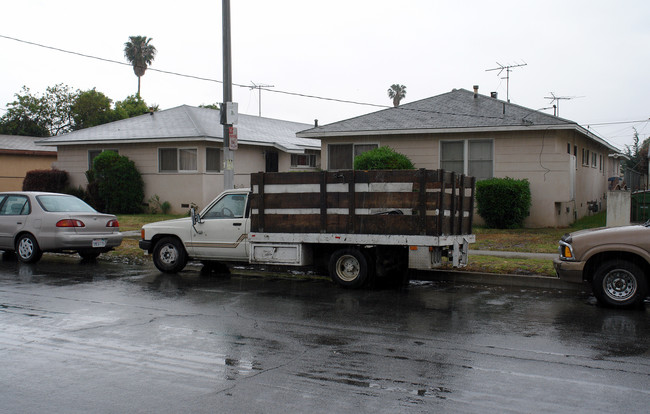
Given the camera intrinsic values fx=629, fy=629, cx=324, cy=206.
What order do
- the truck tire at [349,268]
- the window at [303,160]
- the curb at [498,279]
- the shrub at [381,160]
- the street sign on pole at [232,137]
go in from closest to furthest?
the truck tire at [349,268] < the curb at [498,279] < the street sign on pole at [232,137] < the shrub at [381,160] < the window at [303,160]

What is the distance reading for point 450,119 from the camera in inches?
838

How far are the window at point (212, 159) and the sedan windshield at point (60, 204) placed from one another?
11618 mm

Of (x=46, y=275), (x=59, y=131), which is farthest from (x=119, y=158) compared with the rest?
(x=59, y=131)

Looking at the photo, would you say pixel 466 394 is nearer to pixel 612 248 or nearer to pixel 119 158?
pixel 612 248

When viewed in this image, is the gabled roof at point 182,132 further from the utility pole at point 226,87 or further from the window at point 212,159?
the utility pole at point 226,87

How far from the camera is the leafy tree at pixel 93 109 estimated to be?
5206 cm

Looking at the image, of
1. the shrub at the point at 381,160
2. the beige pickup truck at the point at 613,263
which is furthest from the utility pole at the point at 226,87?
the beige pickup truck at the point at 613,263

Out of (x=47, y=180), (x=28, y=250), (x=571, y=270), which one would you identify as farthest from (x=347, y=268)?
(x=47, y=180)

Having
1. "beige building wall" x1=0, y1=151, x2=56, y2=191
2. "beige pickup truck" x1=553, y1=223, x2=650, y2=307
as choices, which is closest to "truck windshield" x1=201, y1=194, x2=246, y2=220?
"beige pickup truck" x1=553, y1=223, x2=650, y2=307

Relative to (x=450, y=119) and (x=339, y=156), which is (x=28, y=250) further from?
(x=450, y=119)

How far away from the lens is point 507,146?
2041cm

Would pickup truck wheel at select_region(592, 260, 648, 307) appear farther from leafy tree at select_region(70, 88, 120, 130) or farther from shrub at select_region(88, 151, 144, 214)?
leafy tree at select_region(70, 88, 120, 130)

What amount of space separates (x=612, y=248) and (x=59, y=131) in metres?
53.4

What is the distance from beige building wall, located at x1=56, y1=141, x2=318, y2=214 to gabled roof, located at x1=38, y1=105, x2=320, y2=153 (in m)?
0.48
